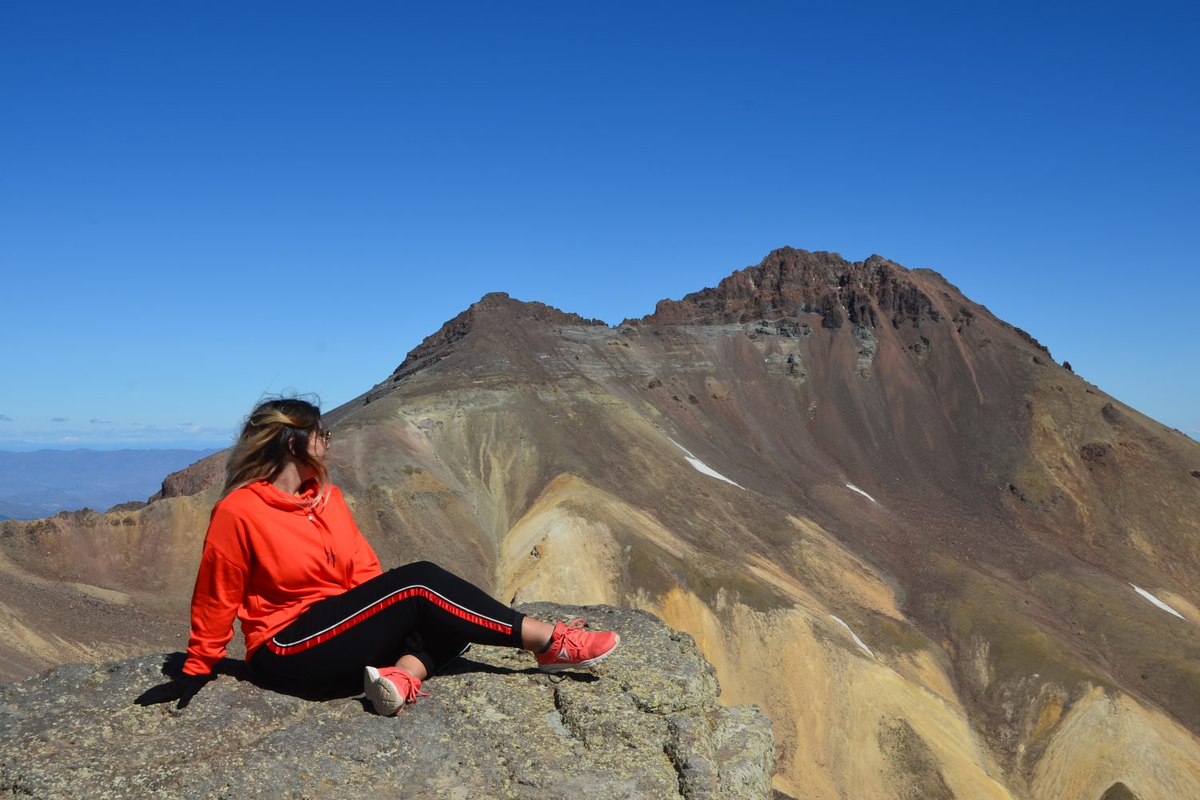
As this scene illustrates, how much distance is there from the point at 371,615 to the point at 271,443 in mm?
1537

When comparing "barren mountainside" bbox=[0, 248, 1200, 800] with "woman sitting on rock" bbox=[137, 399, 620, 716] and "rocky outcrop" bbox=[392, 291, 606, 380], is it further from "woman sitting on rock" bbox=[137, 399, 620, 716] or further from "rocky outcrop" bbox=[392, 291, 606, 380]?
"woman sitting on rock" bbox=[137, 399, 620, 716]

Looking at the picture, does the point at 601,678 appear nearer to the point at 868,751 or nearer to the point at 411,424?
the point at 868,751

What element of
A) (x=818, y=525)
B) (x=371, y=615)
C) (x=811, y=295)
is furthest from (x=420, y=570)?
(x=811, y=295)

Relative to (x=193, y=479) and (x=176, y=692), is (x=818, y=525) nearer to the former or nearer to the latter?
(x=193, y=479)

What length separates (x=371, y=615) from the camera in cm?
675

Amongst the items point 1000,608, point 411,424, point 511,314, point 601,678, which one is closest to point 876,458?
point 1000,608

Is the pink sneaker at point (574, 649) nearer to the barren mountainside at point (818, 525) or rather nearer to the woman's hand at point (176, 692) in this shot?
the woman's hand at point (176, 692)

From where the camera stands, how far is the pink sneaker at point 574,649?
7496mm

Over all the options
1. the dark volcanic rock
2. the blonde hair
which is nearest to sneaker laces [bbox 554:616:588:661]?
the blonde hair

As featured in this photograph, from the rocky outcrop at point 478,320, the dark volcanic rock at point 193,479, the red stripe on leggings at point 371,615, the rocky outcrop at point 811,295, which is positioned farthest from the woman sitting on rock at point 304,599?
the rocky outcrop at point 811,295

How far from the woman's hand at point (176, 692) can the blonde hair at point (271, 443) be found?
1.37 metres

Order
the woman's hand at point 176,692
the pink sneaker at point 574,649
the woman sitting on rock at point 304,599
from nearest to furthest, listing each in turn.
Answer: the woman's hand at point 176,692 < the woman sitting on rock at point 304,599 < the pink sneaker at point 574,649

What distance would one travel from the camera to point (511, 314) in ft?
292

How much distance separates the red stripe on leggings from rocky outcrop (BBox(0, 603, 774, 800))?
1.34 feet
